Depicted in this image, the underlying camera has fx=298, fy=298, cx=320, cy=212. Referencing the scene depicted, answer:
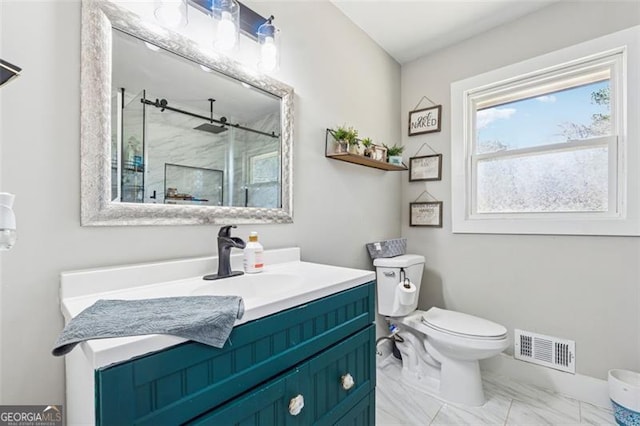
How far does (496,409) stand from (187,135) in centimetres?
213

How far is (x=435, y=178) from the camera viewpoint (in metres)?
2.33

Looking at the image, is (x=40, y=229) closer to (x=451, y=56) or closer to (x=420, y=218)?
(x=420, y=218)

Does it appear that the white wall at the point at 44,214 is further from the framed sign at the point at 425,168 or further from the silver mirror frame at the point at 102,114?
Answer: the framed sign at the point at 425,168

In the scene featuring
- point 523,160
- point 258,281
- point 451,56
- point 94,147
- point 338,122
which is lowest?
point 258,281

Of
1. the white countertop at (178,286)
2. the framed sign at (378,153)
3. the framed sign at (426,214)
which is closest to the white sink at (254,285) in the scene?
the white countertop at (178,286)

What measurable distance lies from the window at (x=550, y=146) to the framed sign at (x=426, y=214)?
127 mm

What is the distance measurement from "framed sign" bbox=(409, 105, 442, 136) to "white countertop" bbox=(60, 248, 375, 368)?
1.60m

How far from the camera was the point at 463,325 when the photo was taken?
174 centimetres

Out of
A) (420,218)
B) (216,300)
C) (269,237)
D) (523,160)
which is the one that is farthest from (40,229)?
(523,160)

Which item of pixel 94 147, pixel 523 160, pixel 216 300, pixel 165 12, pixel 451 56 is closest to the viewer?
pixel 216 300

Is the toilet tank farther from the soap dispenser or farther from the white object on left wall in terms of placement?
the white object on left wall

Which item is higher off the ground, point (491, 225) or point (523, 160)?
point (523, 160)

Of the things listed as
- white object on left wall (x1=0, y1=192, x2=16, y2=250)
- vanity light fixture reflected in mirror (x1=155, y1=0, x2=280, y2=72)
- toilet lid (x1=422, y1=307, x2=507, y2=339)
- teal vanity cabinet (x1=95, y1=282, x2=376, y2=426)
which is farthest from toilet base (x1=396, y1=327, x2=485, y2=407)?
white object on left wall (x1=0, y1=192, x2=16, y2=250)

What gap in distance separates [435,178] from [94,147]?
6.99 ft
